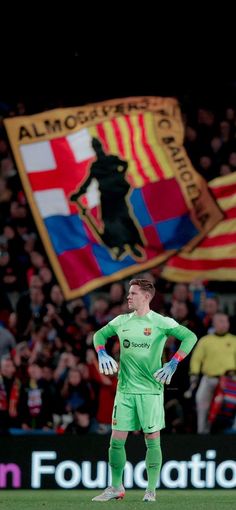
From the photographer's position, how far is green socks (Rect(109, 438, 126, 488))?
9.49 metres

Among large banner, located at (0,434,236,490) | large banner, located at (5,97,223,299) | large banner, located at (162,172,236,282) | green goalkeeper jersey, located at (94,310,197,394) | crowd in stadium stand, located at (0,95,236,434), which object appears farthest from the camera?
large banner, located at (5,97,223,299)

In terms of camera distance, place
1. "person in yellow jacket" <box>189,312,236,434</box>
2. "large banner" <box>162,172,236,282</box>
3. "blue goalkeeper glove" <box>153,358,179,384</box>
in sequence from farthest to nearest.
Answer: "large banner" <box>162,172,236,282</box> < "person in yellow jacket" <box>189,312,236,434</box> < "blue goalkeeper glove" <box>153,358,179,384</box>

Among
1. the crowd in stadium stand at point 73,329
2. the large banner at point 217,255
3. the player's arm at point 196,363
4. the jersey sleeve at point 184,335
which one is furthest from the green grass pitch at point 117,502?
the large banner at point 217,255

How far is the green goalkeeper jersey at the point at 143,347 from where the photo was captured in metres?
9.45

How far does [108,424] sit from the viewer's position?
46.5 ft

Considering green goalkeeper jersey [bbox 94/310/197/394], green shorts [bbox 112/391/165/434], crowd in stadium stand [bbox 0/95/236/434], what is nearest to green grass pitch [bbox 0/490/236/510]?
green shorts [bbox 112/391/165/434]

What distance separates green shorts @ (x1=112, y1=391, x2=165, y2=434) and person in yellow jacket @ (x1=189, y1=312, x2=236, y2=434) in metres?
4.75

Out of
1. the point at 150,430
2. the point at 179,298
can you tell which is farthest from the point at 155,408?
the point at 179,298

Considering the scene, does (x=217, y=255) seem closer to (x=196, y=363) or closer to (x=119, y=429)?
(x=196, y=363)

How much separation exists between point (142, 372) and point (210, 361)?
5.05 metres

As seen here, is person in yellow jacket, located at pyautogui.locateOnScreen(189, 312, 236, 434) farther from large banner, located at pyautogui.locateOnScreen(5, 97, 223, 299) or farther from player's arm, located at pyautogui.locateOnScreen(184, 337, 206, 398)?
large banner, located at pyautogui.locateOnScreen(5, 97, 223, 299)

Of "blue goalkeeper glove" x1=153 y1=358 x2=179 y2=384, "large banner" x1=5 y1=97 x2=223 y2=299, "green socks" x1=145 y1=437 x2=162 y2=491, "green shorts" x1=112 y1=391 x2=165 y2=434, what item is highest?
"large banner" x1=5 y1=97 x2=223 y2=299

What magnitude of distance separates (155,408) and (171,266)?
749 cm

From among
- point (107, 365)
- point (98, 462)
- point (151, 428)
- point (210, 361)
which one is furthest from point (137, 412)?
point (210, 361)
